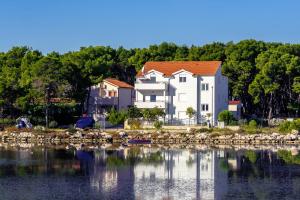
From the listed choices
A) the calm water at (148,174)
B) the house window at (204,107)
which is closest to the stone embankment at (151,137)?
the calm water at (148,174)

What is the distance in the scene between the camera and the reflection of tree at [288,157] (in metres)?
44.2

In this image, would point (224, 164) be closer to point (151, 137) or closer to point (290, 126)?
point (151, 137)

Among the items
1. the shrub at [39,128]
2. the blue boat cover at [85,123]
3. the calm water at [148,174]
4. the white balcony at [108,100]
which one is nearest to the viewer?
the calm water at [148,174]

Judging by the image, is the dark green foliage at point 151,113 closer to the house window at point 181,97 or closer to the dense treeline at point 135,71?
the house window at point 181,97

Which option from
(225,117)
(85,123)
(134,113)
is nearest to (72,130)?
(85,123)

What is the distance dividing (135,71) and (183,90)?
17.2 m

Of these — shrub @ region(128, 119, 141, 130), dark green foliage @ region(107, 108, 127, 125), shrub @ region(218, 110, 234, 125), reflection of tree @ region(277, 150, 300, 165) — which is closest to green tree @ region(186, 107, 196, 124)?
shrub @ region(218, 110, 234, 125)

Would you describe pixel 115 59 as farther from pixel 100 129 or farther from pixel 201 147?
pixel 201 147

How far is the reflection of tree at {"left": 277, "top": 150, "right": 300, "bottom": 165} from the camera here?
44.2 m

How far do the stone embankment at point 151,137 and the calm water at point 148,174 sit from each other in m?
6.73

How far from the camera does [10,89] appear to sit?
64688 millimetres

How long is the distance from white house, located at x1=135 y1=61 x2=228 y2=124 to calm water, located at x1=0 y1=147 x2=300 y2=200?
1467cm

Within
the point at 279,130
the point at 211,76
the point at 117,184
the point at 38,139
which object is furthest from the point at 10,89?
the point at 117,184

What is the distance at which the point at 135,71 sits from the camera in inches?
3337
